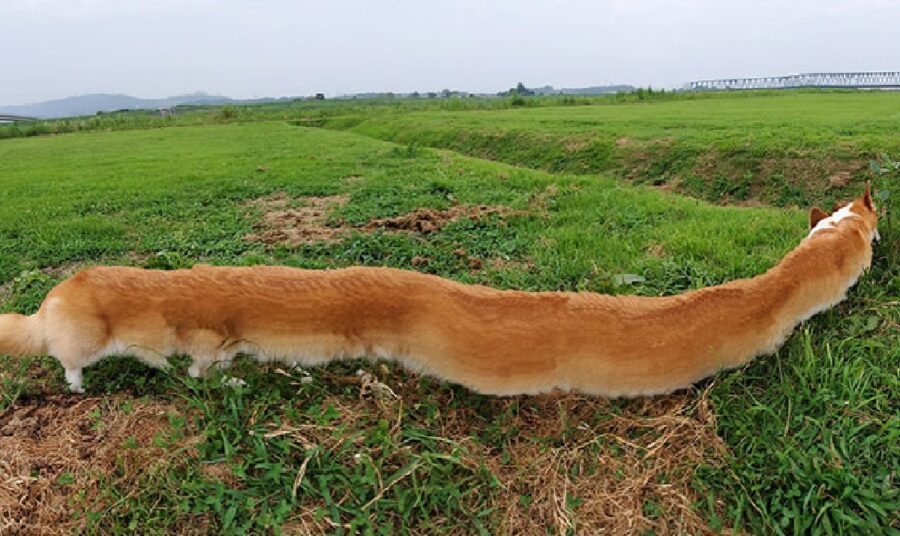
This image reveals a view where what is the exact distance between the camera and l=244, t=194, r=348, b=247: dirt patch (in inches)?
225

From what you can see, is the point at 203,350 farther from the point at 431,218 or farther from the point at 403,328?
the point at 431,218

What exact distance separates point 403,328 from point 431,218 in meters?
3.47

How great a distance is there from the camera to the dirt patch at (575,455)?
229cm

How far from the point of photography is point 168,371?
2.71m

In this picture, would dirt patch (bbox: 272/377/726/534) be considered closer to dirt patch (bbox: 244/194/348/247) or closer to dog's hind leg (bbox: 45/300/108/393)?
dog's hind leg (bbox: 45/300/108/393)

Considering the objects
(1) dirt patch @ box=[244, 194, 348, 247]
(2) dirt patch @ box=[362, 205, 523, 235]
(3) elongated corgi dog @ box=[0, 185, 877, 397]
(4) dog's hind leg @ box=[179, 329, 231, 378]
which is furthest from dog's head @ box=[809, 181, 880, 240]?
(1) dirt patch @ box=[244, 194, 348, 247]

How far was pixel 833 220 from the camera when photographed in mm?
3389

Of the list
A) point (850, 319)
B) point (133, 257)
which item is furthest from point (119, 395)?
point (850, 319)

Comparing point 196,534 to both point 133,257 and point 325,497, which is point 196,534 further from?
point 133,257

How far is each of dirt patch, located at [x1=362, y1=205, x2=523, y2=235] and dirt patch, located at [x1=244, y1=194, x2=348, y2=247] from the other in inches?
16.9

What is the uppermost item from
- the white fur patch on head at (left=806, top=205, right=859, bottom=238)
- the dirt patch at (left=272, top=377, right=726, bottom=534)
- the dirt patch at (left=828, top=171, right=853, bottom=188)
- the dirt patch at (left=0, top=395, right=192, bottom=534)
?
the white fur patch on head at (left=806, top=205, right=859, bottom=238)

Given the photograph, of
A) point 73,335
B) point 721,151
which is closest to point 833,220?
point 73,335

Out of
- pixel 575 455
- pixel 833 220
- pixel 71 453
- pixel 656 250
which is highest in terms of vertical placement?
pixel 833 220

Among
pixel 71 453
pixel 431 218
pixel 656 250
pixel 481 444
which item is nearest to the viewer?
pixel 71 453
